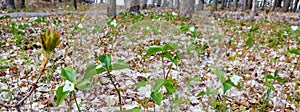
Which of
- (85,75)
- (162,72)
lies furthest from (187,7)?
(85,75)

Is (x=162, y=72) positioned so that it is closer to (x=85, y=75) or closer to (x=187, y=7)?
(x=85, y=75)

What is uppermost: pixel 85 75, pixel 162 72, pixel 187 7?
pixel 187 7

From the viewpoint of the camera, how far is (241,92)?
3039 millimetres

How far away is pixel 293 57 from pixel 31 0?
21424 millimetres

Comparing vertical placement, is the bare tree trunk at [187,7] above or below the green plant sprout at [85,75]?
above

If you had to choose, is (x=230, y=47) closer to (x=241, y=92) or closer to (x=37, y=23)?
(x=241, y=92)

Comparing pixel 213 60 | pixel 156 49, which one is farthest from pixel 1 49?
pixel 156 49

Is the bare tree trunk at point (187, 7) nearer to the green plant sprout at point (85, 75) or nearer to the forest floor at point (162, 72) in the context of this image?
the forest floor at point (162, 72)

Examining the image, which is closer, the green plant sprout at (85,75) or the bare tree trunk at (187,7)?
the green plant sprout at (85,75)

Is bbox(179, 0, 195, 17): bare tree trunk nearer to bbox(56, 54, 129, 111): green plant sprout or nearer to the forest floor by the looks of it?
the forest floor

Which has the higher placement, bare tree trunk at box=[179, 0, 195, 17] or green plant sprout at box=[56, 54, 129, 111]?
bare tree trunk at box=[179, 0, 195, 17]

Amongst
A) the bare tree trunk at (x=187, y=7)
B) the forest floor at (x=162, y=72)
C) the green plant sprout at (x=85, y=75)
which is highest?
the bare tree trunk at (x=187, y=7)

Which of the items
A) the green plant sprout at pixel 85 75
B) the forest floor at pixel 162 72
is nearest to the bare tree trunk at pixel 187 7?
the forest floor at pixel 162 72

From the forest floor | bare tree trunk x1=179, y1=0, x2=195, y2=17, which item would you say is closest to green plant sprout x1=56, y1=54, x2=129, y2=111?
the forest floor
